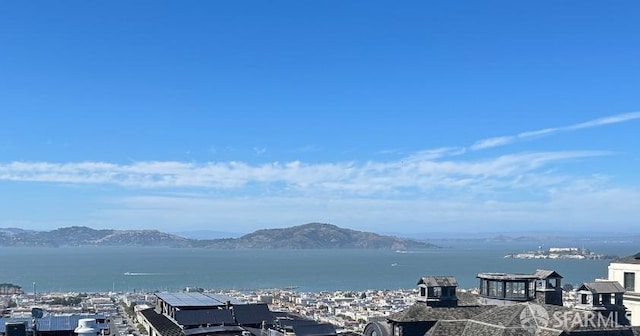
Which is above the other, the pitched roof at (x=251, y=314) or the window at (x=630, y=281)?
the window at (x=630, y=281)

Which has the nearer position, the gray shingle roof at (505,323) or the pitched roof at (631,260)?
the gray shingle roof at (505,323)

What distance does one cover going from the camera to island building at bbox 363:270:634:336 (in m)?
17.7

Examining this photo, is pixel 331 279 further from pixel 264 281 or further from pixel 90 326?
pixel 90 326

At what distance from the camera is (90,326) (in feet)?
40.9

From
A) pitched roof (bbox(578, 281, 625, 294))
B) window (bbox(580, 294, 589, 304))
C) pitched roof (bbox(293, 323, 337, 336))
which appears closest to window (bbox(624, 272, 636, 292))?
pitched roof (bbox(578, 281, 625, 294))

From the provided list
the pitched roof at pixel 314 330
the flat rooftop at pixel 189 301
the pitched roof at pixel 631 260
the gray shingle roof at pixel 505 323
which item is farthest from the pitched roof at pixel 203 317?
the pitched roof at pixel 631 260

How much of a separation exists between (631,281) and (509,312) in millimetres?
7273

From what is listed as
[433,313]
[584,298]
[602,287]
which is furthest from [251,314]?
[602,287]

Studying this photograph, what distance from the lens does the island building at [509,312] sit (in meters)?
17.7

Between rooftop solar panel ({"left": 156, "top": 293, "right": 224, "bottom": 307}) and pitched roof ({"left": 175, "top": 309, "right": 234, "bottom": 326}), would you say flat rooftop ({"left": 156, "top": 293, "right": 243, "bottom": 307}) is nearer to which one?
rooftop solar panel ({"left": 156, "top": 293, "right": 224, "bottom": 307})

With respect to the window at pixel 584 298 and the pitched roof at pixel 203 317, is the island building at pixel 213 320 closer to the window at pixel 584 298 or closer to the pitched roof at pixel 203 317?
the pitched roof at pixel 203 317

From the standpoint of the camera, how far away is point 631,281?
23422 mm

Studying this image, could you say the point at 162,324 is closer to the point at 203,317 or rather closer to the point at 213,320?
the point at 203,317

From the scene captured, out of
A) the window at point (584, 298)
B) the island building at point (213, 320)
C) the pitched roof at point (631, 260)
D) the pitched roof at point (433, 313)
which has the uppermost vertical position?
the pitched roof at point (631, 260)
